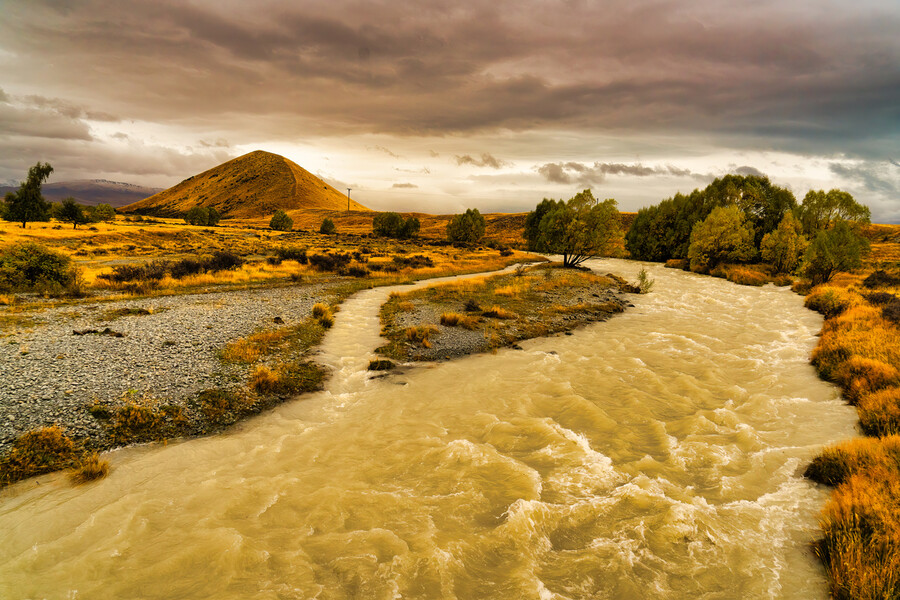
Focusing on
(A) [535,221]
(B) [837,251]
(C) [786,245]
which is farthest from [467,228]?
(B) [837,251]

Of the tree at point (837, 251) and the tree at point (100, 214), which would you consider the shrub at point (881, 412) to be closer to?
the tree at point (837, 251)

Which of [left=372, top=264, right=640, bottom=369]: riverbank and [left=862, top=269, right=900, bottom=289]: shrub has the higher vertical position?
[left=862, top=269, right=900, bottom=289]: shrub

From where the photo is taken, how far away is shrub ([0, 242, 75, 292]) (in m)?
25.8

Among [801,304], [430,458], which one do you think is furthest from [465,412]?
[801,304]

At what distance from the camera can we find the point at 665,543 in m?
7.41

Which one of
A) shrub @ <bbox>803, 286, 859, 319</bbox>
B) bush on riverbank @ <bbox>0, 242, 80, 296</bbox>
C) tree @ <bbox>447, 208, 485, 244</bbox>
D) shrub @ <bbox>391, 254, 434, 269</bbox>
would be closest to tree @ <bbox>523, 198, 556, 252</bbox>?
Result: tree @ <bbox>447, 208, 485, 244</bbox>

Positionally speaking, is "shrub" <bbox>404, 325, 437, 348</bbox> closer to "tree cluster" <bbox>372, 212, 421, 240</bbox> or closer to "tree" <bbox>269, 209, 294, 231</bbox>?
"tree cluster" <bbox>372, 212, 421, 240</bbox>

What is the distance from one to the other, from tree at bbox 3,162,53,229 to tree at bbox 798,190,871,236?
438ft

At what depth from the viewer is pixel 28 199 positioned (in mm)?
70312

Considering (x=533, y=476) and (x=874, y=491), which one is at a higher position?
(x=874, y=491)

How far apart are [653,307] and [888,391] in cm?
2070

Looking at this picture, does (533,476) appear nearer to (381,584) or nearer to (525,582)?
(525,582)

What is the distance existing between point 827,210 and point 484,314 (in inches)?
2559

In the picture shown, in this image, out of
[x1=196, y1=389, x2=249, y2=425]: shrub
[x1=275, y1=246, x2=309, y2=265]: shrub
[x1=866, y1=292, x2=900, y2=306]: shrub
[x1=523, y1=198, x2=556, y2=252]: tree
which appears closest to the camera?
[x1=196, y1=389, x2=249, y2=425]: shrub
